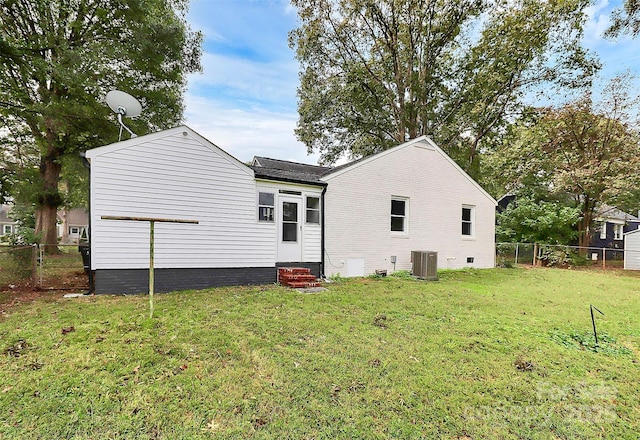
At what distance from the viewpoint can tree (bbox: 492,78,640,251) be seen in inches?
556

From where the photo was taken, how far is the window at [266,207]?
8.20 metres

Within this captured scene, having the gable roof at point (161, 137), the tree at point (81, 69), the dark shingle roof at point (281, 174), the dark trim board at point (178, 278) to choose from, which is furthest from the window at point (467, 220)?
the tree at point (81, 69)

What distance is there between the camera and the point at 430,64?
54.3 feet

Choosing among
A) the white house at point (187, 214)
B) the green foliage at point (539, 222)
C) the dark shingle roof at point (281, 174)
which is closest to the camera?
the white house at point (187, 214)

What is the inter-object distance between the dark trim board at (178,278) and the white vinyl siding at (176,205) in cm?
15

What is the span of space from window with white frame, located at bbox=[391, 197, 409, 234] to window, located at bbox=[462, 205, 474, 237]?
11.6 ft

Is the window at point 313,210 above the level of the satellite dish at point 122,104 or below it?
below

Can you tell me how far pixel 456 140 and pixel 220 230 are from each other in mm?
16744

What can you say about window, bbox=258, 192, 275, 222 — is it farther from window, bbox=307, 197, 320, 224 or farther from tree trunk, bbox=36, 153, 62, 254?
tree trunk, bbox=36, 153, 62, 254

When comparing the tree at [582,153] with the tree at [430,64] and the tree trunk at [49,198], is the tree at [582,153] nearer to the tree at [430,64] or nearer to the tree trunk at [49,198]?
the tree at [430,64]

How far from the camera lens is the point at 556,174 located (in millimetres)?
15242

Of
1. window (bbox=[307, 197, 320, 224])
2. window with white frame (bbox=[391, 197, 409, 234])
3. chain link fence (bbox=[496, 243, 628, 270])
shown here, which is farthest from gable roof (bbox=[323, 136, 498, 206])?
chain link fence (bbox=[496, 243, 628, 270])

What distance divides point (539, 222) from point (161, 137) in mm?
18664

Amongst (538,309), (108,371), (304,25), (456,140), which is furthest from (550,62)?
(108,371)
